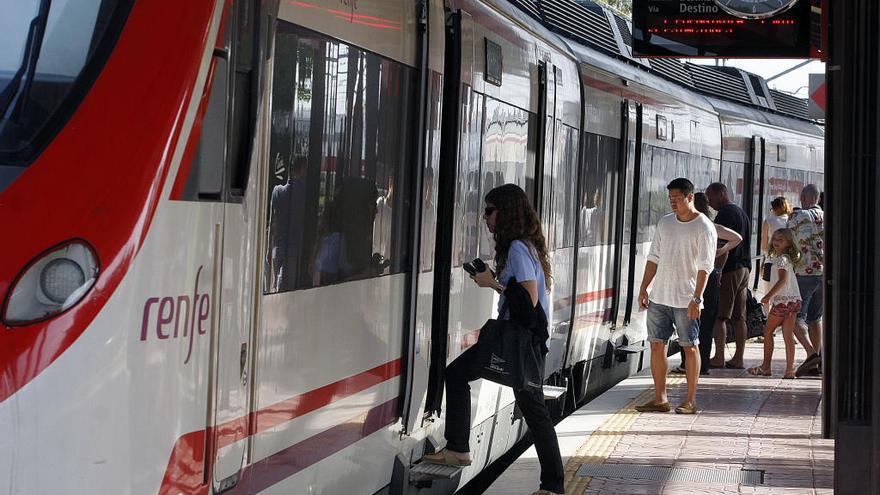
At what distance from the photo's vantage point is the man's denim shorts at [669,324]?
9820mm

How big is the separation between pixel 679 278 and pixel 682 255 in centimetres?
18

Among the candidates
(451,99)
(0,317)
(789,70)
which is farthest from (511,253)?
(789,70)

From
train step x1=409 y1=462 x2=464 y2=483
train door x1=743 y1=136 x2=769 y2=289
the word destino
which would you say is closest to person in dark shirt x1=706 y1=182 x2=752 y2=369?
the word destino

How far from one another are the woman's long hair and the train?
23 cm

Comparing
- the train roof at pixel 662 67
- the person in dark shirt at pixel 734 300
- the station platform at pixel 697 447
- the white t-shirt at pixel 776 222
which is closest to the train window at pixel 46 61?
the station platform at pixel 697 447

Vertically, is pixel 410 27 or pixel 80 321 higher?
pixel 410 27

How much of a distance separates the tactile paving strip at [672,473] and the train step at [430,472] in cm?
145

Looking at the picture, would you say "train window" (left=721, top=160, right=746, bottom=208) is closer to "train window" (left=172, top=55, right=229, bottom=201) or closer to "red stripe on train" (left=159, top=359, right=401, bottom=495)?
"red stripe on train" (left=159, top=359, right=401, bottom=495)

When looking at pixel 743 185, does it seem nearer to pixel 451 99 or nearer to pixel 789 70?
pixel 451 99

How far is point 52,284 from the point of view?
3.22 meters

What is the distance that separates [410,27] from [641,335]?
865 cm

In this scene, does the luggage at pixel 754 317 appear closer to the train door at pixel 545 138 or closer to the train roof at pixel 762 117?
the train roof at pixel 762 117

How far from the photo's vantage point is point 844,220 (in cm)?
612

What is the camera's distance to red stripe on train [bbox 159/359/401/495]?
3.60 m
